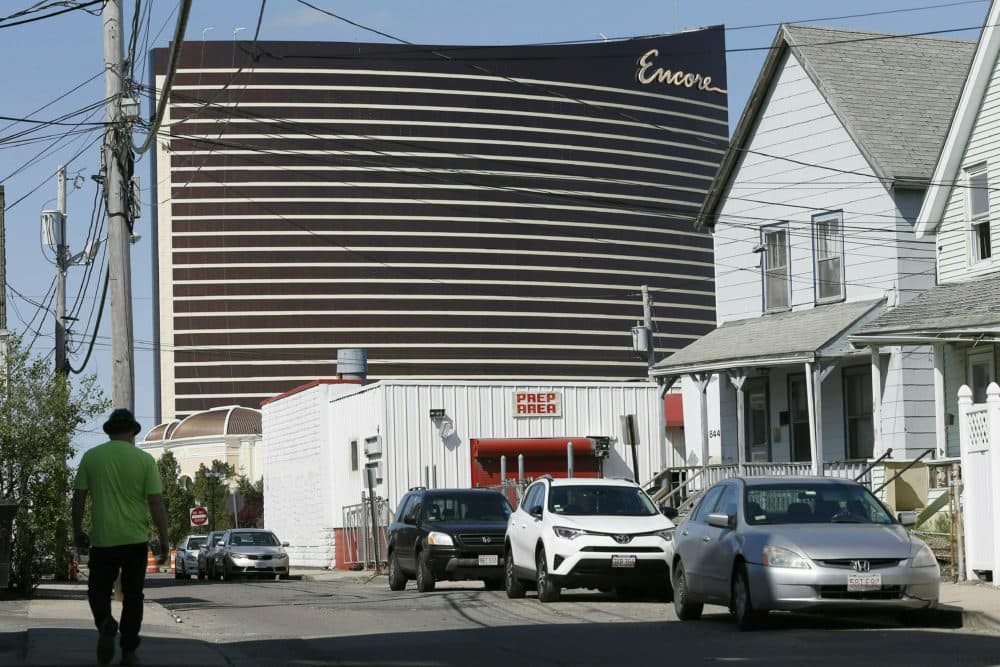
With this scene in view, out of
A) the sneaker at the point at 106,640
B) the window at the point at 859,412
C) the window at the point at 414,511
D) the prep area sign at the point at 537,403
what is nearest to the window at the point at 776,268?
the window at the point at 859,412

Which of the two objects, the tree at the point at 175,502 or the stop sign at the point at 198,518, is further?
the tree at the point at 175,502

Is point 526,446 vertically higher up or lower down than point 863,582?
higher up

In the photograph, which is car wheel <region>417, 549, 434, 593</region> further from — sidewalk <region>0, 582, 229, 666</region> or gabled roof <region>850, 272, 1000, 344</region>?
gabled roof <region>850, 272, 1000, 344</region>

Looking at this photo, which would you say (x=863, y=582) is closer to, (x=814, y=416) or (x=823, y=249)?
(x=814, y=416)

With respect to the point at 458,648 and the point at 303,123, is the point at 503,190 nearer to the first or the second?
the point at 303,123

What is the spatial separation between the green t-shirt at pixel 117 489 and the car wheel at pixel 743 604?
6168 mm

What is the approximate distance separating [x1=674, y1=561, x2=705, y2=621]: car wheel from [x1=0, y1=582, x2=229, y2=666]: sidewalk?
5.24 metres

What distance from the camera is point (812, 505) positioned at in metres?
16.6

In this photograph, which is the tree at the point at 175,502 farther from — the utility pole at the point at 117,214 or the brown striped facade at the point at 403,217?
the utility pole at the point at 117,214

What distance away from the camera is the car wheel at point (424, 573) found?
84.7 ft

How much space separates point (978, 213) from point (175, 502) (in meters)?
81.1

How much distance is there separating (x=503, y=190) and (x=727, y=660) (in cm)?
14099

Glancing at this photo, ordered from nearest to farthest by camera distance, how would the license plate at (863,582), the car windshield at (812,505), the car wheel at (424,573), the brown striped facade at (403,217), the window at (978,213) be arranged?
the license plate at (863,582) → the car windshield at (812,505) → the car wheel at (424,573) → the window at (978,213) → the brown striped facade at (403,217)

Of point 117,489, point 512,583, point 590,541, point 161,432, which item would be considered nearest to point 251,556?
point 512,583
